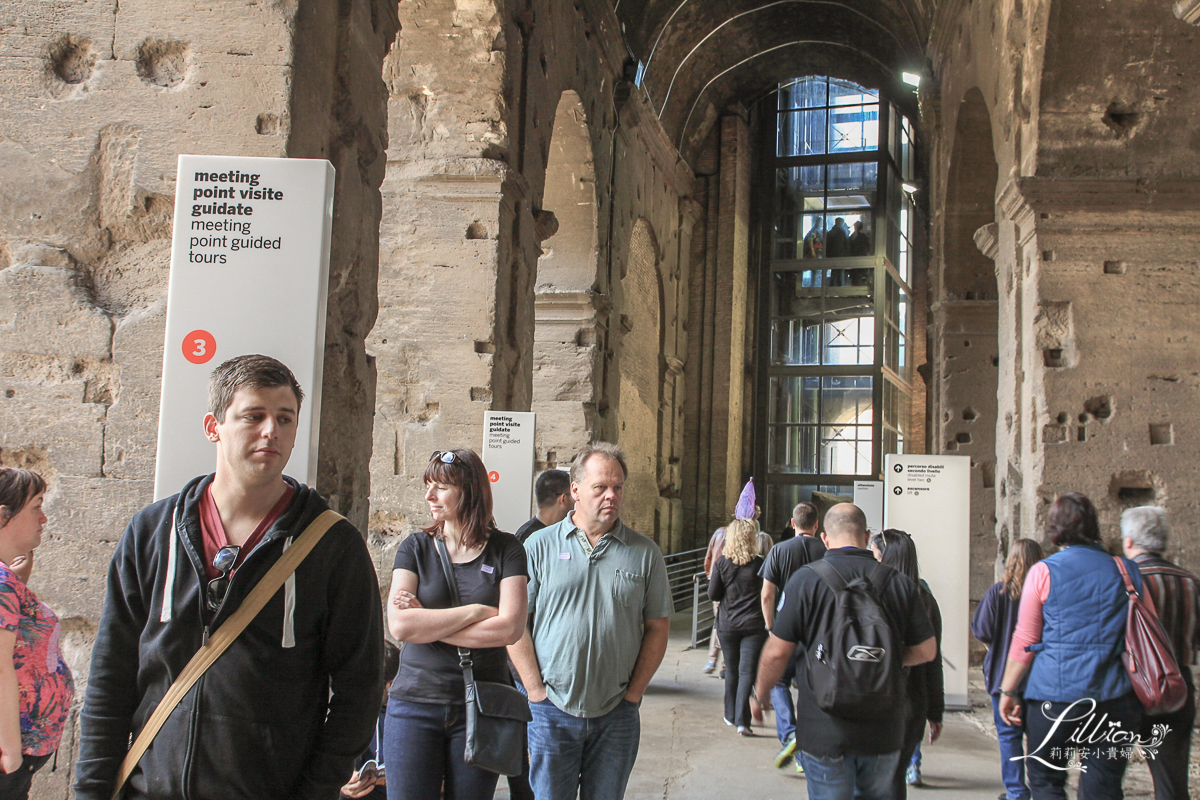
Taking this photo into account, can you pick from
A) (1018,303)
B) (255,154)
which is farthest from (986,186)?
(255,154)

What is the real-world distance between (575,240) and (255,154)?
7396mm

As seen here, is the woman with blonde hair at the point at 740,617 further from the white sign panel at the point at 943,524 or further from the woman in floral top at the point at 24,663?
the woman in floral top at the point at 24,663

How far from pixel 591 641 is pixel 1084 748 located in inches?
76.0

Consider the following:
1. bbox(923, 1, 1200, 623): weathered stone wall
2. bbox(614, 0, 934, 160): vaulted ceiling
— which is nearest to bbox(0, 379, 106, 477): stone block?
bbox(923, 1, 1200, 623): weathered stone wall

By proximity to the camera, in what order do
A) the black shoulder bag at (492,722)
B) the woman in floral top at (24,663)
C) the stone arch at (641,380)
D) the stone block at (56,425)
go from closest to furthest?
the woman in floral top at (24,663) → the black shoulder bag at (492,722) → the stone block at (56,425) → the stone arch at (641,380)

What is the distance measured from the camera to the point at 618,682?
3008 mm

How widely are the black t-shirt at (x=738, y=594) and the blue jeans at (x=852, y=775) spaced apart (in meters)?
3.06

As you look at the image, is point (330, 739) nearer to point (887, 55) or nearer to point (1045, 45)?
point (1045, 45)

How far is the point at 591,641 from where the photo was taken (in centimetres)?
300

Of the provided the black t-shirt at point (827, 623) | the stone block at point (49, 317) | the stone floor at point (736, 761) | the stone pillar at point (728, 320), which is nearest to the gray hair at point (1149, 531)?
the black t-shirt at point (827, 623)

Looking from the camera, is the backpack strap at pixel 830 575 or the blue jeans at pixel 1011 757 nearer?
the backpack strap at pixel 830 575

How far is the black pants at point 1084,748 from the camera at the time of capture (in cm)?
348

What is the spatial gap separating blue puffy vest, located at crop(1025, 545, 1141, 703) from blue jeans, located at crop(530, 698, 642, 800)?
67.1 inches

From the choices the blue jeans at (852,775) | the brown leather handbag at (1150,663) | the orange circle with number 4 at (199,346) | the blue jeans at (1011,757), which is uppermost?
the orange circle with number 4 at (199,346)
